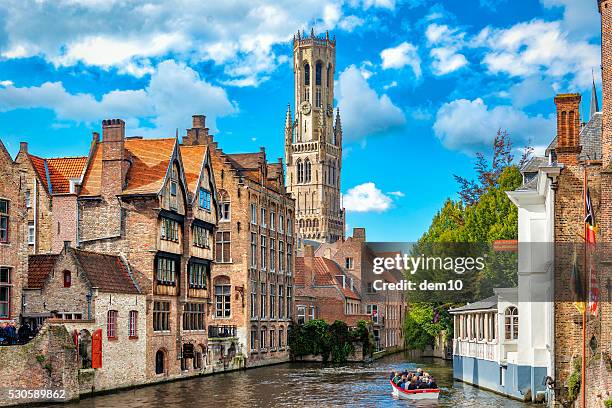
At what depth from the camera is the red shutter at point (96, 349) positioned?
131 ft

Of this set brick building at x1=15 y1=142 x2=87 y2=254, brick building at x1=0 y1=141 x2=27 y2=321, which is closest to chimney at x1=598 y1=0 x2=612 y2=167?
brick building at x1=0 y1=141 x2=27 y2=321

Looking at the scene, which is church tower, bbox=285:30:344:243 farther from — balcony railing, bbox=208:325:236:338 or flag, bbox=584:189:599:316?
flag, bbox=584:189:599:316

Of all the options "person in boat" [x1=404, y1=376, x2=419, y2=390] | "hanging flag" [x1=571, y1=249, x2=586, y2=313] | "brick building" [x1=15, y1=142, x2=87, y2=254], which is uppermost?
"brick building" [x1=15, y1=142, x2=87, y2=254]

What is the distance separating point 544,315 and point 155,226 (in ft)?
65.0

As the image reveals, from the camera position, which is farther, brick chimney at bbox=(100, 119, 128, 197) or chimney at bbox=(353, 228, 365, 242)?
chimney at bbox=(353, 228, 365, 242)

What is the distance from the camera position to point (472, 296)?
6278 centimetres

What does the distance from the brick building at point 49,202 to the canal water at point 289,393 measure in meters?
9.35

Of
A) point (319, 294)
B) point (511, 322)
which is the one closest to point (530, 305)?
point (511, 322)

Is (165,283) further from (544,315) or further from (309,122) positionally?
(309,122)

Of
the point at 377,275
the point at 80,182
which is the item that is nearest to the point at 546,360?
the point at 80,182

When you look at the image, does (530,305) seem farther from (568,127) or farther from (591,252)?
(591,252)

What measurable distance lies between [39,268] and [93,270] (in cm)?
250

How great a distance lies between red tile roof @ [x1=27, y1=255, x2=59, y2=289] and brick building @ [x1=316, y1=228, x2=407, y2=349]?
49.4 m

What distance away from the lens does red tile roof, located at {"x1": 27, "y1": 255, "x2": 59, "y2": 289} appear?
41.4 m
